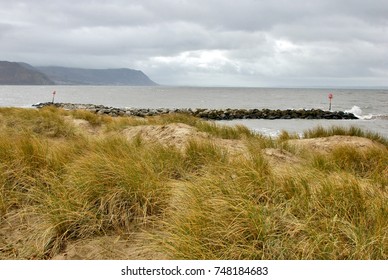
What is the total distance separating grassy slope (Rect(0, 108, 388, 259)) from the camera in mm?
2951

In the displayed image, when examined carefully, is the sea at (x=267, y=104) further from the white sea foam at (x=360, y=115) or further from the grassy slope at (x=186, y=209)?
the grassy slope at (x=186, y=209)

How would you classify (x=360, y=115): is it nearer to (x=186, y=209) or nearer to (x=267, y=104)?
(x=267, y=104)

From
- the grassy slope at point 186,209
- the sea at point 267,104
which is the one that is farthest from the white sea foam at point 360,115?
the grassy slope at point 186,209

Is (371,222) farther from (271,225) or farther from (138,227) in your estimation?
(138,227)

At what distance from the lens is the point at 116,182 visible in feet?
13.5

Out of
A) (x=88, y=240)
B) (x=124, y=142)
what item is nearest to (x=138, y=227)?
(x=88, y=240)

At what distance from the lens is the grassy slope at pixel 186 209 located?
295cm

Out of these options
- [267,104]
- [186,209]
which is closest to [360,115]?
[267,104]

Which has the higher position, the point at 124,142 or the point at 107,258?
the point at 124,142

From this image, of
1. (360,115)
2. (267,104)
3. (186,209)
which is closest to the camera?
(186,209)

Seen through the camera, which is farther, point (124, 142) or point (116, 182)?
point (124, 142)

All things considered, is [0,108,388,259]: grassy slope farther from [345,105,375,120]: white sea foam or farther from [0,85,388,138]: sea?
[345,105,375,120]: white sea foam

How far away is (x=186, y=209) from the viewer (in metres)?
3.52

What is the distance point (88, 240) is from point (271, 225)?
6.29 ft
